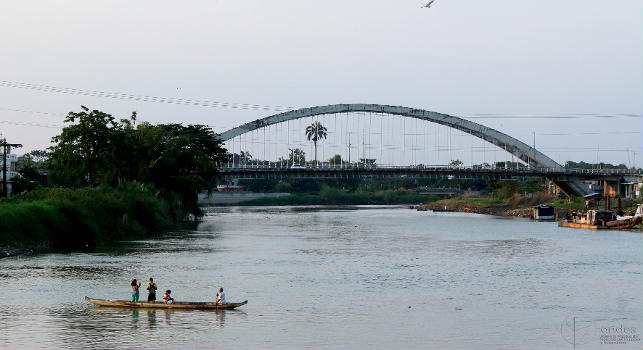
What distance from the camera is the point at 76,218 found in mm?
61188

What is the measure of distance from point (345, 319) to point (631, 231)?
59503 mm

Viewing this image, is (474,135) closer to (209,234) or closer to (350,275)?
(209,234)

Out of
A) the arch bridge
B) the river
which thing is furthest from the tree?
the arch bridge

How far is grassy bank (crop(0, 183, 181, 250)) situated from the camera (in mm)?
56219

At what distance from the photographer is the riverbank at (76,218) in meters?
55.8

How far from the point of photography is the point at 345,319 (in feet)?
113

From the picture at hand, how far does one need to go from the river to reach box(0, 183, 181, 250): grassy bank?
282 cm

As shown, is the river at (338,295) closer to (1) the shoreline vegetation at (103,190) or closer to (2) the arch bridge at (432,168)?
(1) the shoreline vegetation at (103,190)

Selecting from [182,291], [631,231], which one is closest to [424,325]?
[182,291]

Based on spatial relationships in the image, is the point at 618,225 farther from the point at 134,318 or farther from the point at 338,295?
the point at 134,318

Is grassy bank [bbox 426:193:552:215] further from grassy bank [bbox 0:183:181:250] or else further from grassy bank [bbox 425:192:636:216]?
grassy bank [bbox 0:183:181:250]

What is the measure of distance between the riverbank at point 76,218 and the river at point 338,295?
2554mm

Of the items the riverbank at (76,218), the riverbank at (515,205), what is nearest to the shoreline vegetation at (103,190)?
the riverbank at (76,218)

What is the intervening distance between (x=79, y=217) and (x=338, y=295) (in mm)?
27321
